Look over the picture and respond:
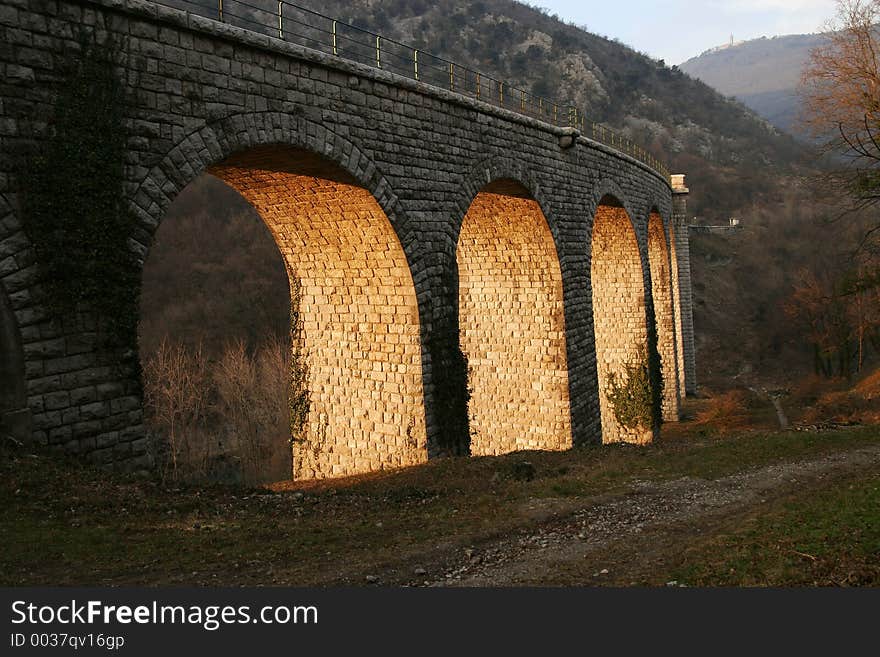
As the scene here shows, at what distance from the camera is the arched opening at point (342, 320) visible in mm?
11688

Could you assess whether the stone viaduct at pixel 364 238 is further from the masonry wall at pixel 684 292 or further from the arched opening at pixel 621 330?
the masonry wall at pixel 684 292

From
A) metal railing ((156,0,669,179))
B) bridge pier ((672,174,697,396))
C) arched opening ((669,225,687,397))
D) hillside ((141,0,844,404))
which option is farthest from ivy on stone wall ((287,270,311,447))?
bridge pier ((672,174,697,396))

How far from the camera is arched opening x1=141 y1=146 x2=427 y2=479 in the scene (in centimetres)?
1169

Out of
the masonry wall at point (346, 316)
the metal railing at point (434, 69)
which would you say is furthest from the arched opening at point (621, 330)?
the masonry wall at point (346, 316)

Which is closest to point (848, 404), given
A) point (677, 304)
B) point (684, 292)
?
point (677, 304)

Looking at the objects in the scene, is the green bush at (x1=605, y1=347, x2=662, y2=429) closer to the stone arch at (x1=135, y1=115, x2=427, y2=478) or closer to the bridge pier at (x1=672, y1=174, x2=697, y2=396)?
the bridge pier at (x1=672, y1=174, x2=697, y2=396)

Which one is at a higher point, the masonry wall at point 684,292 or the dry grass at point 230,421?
the masonry wall at point 684,292

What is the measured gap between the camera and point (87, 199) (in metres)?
7.43

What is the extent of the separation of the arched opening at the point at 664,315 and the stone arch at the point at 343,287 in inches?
855

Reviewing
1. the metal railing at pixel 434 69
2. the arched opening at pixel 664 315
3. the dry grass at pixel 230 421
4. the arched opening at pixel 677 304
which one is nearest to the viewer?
the metal railing at pixel 434 69

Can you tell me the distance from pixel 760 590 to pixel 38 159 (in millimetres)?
8274

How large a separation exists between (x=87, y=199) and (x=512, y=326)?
12494mm

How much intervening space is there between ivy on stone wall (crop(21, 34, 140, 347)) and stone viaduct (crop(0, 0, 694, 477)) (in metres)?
0.15

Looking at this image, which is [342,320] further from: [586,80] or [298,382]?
[586,80]
